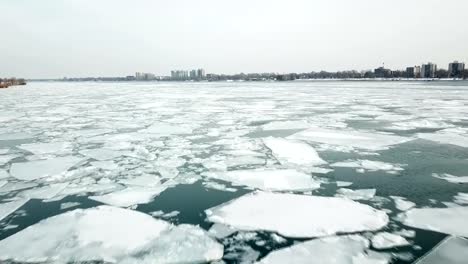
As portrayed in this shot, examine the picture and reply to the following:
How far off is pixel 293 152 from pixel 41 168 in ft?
11.1

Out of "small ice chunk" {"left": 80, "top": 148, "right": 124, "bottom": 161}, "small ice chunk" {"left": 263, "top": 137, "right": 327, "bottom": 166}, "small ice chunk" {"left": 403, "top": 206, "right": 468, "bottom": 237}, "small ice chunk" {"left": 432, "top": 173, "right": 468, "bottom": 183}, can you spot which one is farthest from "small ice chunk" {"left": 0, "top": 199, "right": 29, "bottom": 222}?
"small ice chunk" {"left": 432, "top": 173, "right": 468, "bottom": 183}

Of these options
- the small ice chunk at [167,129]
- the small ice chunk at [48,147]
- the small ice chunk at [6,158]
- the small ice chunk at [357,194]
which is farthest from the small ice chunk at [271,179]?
the small ice chunk at [167,129]

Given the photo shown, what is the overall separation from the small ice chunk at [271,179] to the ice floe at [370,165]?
2.39 ft

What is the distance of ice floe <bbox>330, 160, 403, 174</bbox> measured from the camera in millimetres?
4083

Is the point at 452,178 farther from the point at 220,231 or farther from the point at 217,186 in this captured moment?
the point at 220,231

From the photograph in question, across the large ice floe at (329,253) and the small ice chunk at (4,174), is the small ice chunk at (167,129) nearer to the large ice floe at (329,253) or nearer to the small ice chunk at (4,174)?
the small ice chunk at (4,174)

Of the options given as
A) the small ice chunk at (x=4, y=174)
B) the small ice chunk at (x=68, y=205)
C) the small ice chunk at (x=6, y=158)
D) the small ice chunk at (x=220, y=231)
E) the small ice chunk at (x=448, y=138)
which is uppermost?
the small ice chunk at (x=448, y=138)

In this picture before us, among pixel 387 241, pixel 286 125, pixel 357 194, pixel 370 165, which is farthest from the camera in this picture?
pixel 286 125

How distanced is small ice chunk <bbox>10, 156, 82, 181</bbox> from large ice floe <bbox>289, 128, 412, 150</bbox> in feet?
12.0

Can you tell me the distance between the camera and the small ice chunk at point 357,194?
3188 millimetres

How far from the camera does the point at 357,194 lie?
3.27 m

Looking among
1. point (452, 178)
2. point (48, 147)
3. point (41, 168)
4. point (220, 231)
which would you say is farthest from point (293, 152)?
point (48, 147)

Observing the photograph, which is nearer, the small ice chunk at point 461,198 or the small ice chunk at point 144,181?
the small ice chunk at point 461,198

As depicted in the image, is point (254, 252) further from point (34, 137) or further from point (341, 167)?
point (34, 137)
